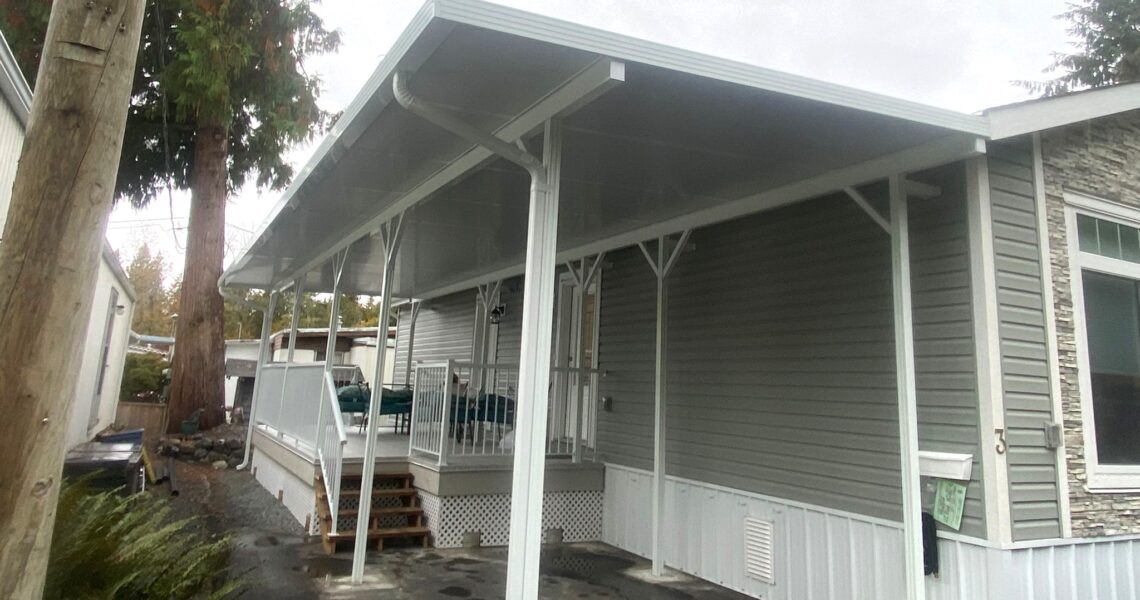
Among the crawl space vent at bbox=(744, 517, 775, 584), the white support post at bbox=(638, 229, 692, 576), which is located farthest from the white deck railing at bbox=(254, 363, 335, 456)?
the crawl space vent at bbox=(744, 517, 775, 584)

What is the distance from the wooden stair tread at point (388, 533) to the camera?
621 centimetres

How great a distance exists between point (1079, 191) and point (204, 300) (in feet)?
47.0

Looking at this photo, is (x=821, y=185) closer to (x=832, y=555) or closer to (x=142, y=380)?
(x=832, y=555)

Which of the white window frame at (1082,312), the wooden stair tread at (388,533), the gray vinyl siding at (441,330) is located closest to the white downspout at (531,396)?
the white window frame at (1082,312)

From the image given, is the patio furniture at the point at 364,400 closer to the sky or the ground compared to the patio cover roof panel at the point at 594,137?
closer to the ground

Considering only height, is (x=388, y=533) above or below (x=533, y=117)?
below

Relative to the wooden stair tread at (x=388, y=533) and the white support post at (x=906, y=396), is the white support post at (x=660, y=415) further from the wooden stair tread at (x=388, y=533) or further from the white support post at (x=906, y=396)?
the wooden stair tread at (x=388, y=533)

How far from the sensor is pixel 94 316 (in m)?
10.8

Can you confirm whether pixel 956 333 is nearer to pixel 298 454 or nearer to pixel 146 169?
pixel 298 454

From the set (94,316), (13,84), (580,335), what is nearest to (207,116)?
(94,316)

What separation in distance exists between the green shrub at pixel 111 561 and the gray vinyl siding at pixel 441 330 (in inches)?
260

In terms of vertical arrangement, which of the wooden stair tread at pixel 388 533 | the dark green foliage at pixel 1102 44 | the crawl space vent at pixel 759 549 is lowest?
the wooden stair tread at pixel 388 533

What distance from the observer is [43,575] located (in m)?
2.19

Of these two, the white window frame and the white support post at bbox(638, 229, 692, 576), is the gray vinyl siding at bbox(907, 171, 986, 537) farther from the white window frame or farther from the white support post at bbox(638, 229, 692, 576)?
the white support post at bbox(638, 229, 692, 576)
